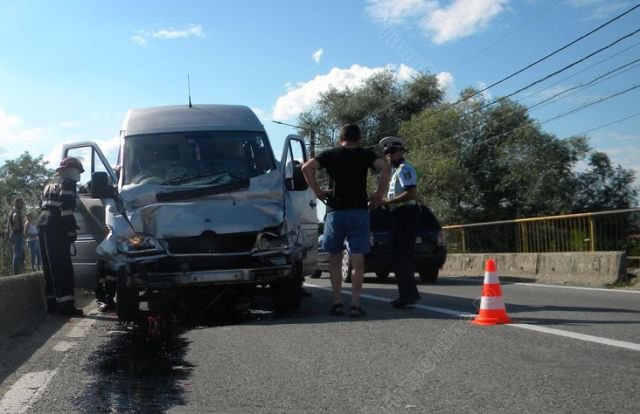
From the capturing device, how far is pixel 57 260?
8.61 m

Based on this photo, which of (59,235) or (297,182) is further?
(59,235)

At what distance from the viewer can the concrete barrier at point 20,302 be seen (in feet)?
24.8

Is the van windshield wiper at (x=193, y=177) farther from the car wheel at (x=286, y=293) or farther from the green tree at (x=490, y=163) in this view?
the green tree at (x=490, y=163)

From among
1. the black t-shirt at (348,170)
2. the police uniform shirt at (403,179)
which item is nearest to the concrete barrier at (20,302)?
the black t-shirt at (348,170)

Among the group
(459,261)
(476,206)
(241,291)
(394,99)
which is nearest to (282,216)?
(241,291)

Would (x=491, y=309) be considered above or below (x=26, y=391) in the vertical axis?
above

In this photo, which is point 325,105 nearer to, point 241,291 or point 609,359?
point 241,291

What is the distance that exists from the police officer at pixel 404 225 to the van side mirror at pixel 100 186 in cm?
299

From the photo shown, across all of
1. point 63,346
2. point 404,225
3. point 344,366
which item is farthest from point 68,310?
point 344,366

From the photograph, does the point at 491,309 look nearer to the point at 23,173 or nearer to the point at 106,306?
the point at 106,306

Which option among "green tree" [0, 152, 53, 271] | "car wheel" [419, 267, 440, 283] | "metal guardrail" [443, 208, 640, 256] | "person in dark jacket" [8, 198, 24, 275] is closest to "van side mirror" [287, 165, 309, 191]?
"car wheel" [419, 267, 440, 283]

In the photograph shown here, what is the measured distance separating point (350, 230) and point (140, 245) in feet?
6.85

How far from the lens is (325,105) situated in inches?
2251

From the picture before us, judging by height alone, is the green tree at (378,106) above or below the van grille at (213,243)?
above
